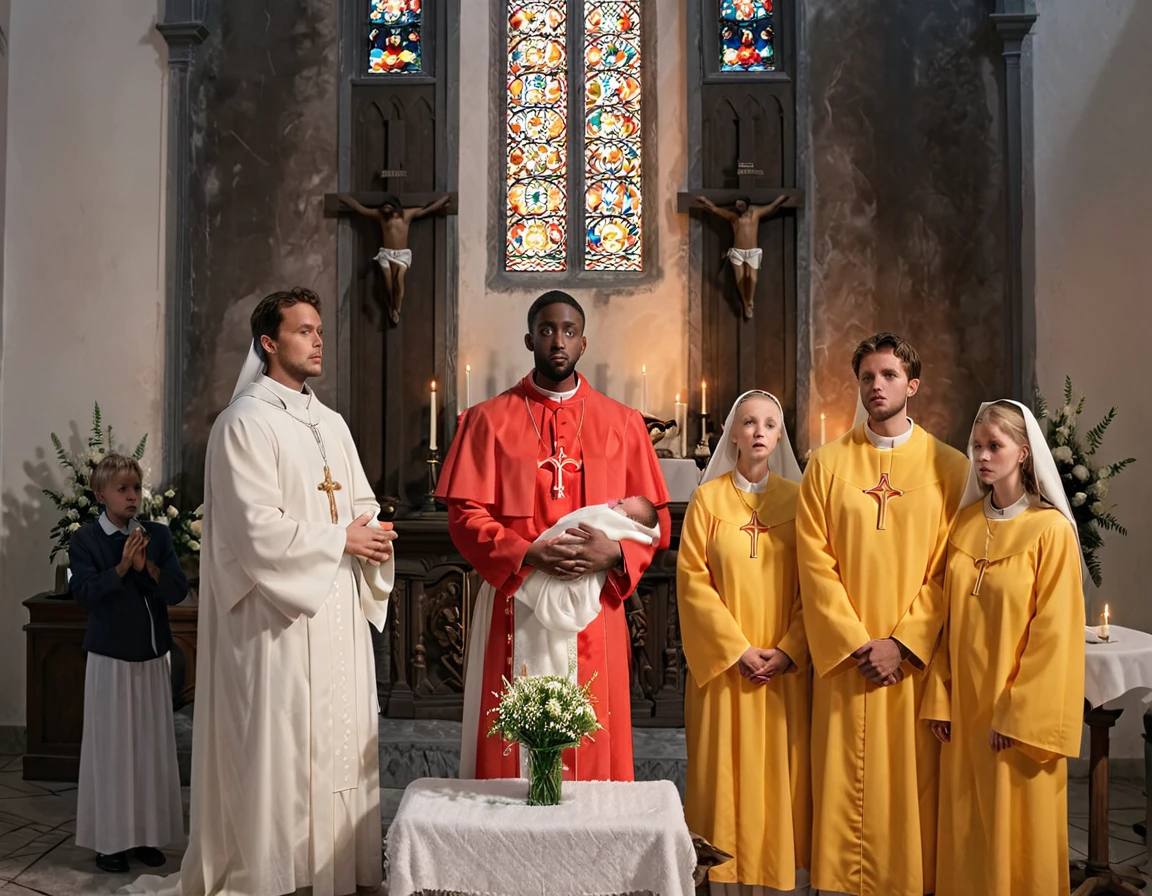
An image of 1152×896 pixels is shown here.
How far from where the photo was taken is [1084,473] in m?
6.34

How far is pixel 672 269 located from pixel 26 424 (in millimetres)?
4526

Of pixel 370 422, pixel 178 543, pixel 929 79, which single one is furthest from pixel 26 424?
pixel 929 79

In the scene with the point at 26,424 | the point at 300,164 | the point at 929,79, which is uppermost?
the point at 929,79

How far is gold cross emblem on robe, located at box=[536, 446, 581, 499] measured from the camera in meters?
4.20

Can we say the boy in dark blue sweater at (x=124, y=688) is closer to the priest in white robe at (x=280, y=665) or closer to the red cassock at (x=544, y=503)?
the priest in white robe at (x=280, y=665)

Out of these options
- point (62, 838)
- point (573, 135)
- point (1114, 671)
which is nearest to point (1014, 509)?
point (1114, 671)

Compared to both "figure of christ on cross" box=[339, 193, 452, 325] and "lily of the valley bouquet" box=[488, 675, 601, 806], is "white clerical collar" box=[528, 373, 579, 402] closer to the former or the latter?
"lily of the valley bouquet" box=[488, 675, 601, 806]

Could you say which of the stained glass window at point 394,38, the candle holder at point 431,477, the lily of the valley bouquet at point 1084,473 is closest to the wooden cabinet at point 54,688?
the candle holder at point 431,477

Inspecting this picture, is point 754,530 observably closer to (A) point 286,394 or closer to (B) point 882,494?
(B) point 882,494

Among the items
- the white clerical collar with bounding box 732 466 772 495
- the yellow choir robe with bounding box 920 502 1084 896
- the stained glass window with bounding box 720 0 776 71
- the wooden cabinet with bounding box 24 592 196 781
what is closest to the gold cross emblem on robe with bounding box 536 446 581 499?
the white clerical collar with bounding box 732 466 772 495

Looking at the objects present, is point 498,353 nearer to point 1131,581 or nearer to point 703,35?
point 703,35

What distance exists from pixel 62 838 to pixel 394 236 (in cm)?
420

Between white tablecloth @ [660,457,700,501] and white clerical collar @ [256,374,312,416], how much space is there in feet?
10.9

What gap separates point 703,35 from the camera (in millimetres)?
7918
